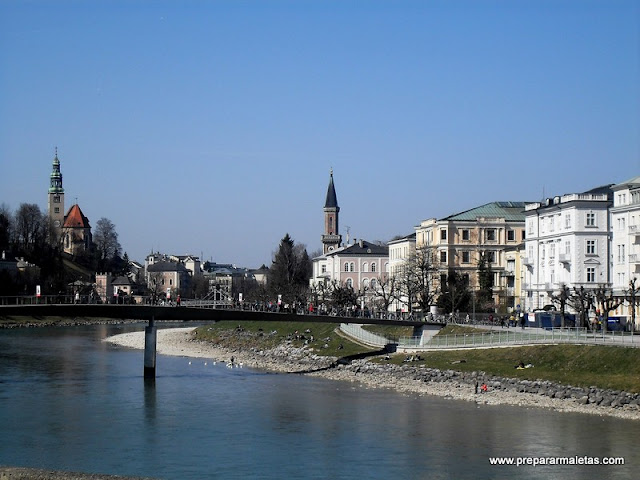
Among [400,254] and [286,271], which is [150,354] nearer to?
[400,254]

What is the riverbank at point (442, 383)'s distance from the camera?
5048 centimetres

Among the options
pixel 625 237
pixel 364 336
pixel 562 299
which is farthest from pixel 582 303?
pixel 364 336

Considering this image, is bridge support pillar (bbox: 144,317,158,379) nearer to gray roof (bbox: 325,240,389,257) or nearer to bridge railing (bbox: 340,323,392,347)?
bridge railing (bbox: 340,323,392,347)

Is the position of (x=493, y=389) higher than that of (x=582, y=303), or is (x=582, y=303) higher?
(x=582, y=303)

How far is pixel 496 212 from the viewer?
368 feet

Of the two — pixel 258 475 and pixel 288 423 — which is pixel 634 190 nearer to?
pixel 288 423

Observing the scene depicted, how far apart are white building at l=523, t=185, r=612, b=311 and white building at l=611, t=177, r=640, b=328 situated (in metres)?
1.00

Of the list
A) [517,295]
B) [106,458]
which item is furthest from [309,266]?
[106,458]

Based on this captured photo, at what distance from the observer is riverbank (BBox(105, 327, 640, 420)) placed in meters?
50.5

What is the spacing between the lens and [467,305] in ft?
318

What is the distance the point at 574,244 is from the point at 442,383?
87.7 feet

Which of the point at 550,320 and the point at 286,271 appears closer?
the point at 550,320

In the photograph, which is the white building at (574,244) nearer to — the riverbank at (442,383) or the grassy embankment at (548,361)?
the grassy embankment at (548,361)

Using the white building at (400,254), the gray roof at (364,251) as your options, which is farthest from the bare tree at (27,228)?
the white building at (400,254)
